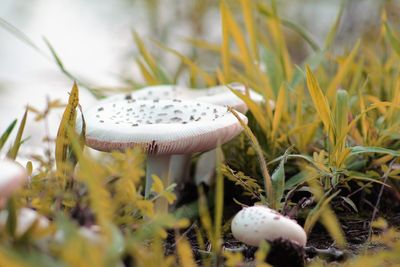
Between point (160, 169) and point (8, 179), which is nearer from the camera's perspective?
point (8, 179)

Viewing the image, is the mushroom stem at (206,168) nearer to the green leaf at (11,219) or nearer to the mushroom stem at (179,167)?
the mushroom stem at (179,167)

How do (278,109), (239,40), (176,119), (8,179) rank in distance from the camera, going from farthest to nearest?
1. (239,40)
2. (278,109)
3. (176,119)
4. (8,179)

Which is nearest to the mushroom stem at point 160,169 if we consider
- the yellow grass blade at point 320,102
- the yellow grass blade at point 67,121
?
the yellow grass blade at point 67,121

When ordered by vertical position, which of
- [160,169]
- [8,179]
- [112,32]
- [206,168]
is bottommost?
[112,32]

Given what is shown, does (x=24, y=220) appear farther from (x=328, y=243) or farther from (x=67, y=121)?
(x=328, y=243)

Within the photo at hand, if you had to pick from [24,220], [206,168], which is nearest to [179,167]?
[206,168]

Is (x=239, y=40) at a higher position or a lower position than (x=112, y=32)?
higher

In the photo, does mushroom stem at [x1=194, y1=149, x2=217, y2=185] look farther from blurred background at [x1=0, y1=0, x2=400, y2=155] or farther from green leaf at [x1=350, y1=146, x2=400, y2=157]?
blurred background at [x1=0, y1=0, x2=400, y2=155]
